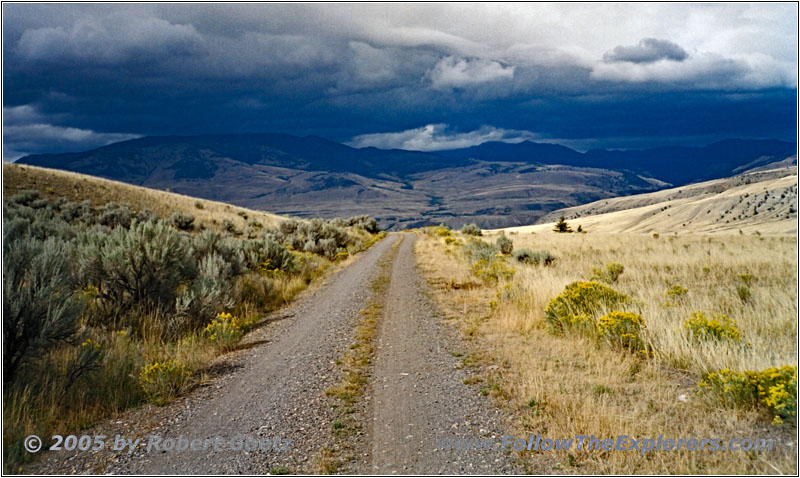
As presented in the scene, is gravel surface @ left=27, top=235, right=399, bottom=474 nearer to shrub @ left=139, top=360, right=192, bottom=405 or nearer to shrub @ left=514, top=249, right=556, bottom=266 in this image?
shrub @ left=139, top=360, right=192, bottom=405

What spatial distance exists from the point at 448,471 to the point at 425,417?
1.17m

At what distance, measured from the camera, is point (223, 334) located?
917cm

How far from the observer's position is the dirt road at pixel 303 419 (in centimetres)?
462

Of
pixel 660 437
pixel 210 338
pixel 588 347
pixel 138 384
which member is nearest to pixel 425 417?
pixel 660 437

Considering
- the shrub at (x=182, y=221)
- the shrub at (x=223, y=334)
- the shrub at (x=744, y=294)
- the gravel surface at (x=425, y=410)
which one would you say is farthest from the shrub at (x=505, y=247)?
the shrub at (x=182, y=221)

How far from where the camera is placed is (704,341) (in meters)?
6.66

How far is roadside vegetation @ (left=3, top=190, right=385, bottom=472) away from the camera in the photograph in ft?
18.9

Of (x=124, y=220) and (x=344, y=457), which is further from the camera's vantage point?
(x=124, y=220)

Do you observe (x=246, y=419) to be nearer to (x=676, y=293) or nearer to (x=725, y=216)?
(x=676, y=293)

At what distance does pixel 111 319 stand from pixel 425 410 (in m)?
7.39

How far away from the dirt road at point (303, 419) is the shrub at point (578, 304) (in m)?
2.19

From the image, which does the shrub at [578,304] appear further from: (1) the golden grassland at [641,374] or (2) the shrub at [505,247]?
(2) the shrub at [505,247]

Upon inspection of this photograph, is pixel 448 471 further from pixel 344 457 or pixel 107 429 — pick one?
pixel 107 429

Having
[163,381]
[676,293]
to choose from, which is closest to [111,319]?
[163,381]
